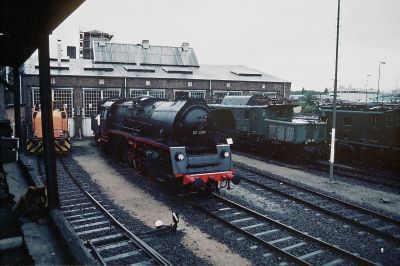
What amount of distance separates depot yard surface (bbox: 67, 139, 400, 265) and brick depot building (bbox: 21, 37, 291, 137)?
38.4 ft

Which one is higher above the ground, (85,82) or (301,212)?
(85,82)

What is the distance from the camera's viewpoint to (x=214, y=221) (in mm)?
8727

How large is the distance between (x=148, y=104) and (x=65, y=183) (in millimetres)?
4450

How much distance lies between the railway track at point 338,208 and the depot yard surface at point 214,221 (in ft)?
1.18

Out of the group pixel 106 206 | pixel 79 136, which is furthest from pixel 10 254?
pixel 79 136

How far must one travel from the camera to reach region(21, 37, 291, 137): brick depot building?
86.1ft

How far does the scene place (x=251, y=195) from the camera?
36.7 feet

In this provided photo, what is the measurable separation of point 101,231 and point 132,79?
70.4ft

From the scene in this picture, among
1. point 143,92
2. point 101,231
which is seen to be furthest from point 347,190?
point 143,92

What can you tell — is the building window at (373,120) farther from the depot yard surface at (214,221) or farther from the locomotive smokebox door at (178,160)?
the locomotive smokebox door at (178,160)

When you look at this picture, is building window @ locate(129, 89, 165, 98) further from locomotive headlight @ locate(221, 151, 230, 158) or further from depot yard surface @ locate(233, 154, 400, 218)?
locomotive headlight @ locate(221, 151, 230, 158)

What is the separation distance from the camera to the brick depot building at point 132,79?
26234mm

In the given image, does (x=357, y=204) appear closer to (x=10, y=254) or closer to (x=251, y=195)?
(x=251, y=195)

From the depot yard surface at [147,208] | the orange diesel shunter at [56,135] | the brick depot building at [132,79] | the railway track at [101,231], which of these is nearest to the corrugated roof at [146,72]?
the brick depot building at [132,79]
